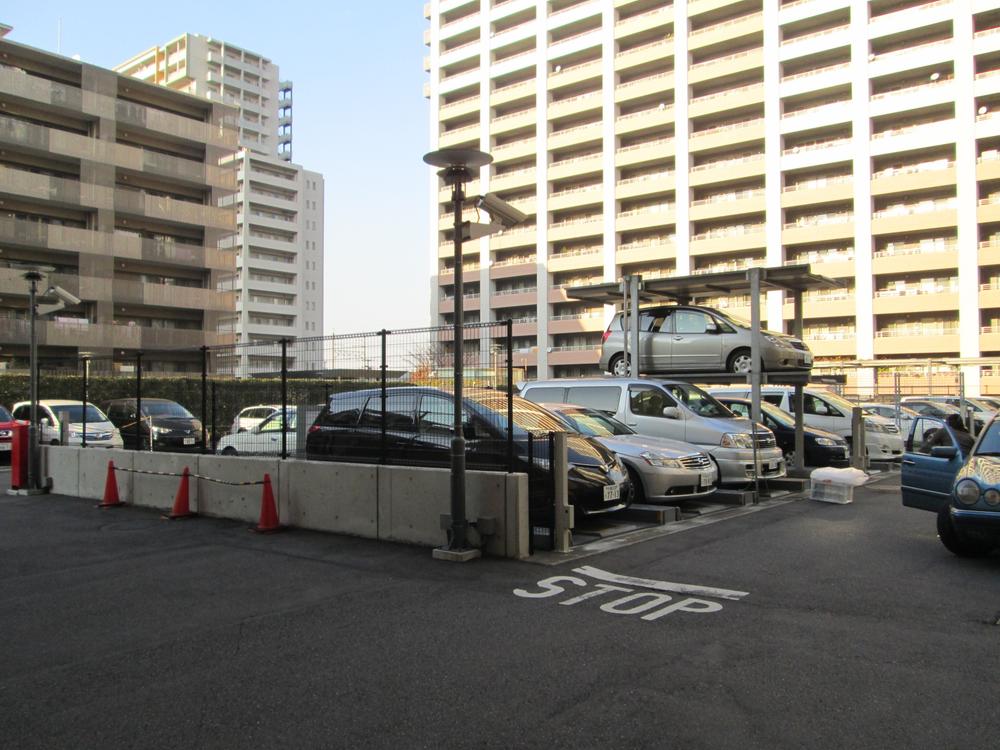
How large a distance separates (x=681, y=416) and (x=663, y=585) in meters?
6.21

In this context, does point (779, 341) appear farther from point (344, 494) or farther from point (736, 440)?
point (344, 494)

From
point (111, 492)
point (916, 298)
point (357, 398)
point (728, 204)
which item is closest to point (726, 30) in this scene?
point (728, 204)

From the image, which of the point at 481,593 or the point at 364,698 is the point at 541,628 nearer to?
the point at 481,593

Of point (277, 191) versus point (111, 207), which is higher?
point (277, 191)

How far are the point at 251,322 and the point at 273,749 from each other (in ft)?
278

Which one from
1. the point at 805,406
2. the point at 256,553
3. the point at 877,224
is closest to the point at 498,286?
the point at 877,224

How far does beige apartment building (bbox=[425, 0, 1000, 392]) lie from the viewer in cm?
4559

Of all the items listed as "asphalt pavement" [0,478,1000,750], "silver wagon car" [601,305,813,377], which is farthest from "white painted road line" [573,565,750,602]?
"silver wagon car" [601,305,813,377]

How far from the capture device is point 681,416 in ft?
40.7

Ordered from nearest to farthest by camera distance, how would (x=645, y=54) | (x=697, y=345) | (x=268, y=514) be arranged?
(x=268, y=514) < (x=697, y=345) < (x=645, y=54)

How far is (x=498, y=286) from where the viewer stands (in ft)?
218

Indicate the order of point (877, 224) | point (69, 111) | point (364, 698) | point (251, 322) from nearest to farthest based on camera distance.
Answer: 1. point (364, 698)
2. point (69, 111)
3. point (877, 224)
4. point (251, 322)

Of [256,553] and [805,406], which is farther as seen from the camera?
[805,406]

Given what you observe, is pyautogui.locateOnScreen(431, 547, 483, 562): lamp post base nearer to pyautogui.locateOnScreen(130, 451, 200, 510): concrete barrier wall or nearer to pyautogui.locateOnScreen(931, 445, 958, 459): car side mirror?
pyautogui.locateOnScreen(931, 445, 958, 459): car side mirror
